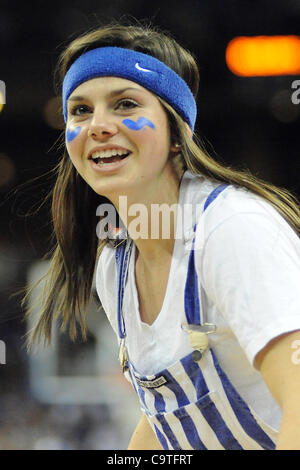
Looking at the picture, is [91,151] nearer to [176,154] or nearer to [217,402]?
[176,154]

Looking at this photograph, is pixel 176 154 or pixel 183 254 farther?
pixel 176 154

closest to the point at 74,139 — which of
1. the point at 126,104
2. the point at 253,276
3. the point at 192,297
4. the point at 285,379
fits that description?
the point at 126,104

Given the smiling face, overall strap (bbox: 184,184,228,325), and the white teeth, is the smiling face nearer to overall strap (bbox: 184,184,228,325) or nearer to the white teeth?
the white teeth

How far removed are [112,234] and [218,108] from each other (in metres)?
2.08

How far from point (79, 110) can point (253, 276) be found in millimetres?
524

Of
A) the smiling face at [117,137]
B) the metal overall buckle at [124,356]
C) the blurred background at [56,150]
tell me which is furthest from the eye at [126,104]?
the blurred background at [56,150]

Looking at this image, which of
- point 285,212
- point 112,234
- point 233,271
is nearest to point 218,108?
point 112,234

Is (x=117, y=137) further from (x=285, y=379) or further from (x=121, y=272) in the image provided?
(x=285, y=379)

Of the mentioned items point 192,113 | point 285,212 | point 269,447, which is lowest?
point 269,447

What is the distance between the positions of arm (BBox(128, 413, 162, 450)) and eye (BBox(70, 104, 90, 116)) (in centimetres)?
67

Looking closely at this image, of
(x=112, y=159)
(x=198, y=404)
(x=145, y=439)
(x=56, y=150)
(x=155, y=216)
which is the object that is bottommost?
(x=145, y=439)

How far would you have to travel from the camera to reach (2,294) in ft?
11.9

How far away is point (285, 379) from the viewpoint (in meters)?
0.99

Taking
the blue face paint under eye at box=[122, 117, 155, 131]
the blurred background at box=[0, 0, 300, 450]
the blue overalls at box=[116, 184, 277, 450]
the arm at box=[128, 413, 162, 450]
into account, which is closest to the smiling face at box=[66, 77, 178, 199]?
the blue face paint under eye at box=[122, 117, 155, 131]
